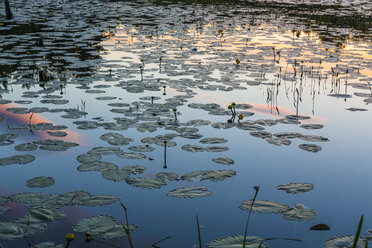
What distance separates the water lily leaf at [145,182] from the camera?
3278 millimetres

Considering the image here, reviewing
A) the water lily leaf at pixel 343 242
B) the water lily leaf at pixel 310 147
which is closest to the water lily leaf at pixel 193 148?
the water lily leaf at pixel 310 147

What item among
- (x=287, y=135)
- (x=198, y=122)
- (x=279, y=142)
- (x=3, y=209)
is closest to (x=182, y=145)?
(x=198, y=122)

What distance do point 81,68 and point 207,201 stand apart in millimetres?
5184

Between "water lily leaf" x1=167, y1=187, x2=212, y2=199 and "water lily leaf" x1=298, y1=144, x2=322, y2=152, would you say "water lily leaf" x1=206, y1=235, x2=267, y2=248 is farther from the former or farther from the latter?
"water lily leaf" x1=298, y1=144, x2=322, y2=152

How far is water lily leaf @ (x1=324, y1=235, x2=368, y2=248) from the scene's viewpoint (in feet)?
8.25

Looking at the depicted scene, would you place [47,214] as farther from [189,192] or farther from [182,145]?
[182,145]

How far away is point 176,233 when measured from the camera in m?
2.73

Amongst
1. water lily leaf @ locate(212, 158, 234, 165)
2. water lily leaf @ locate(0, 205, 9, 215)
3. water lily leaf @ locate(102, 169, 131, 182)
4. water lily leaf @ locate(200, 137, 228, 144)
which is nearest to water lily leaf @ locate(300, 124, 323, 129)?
water lily leaf @ locate(200, 137, 228, 144)

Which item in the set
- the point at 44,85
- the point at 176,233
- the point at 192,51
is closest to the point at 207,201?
the point at 176,233

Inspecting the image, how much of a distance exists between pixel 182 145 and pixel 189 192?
101cm

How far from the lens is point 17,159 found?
3.68m

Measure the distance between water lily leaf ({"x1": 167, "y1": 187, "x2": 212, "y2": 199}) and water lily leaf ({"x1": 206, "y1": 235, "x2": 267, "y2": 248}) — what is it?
610 millimetres

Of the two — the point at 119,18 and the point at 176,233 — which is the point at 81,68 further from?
the point at 119,18

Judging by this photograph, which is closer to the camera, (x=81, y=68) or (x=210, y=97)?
(x=210, y=97)
